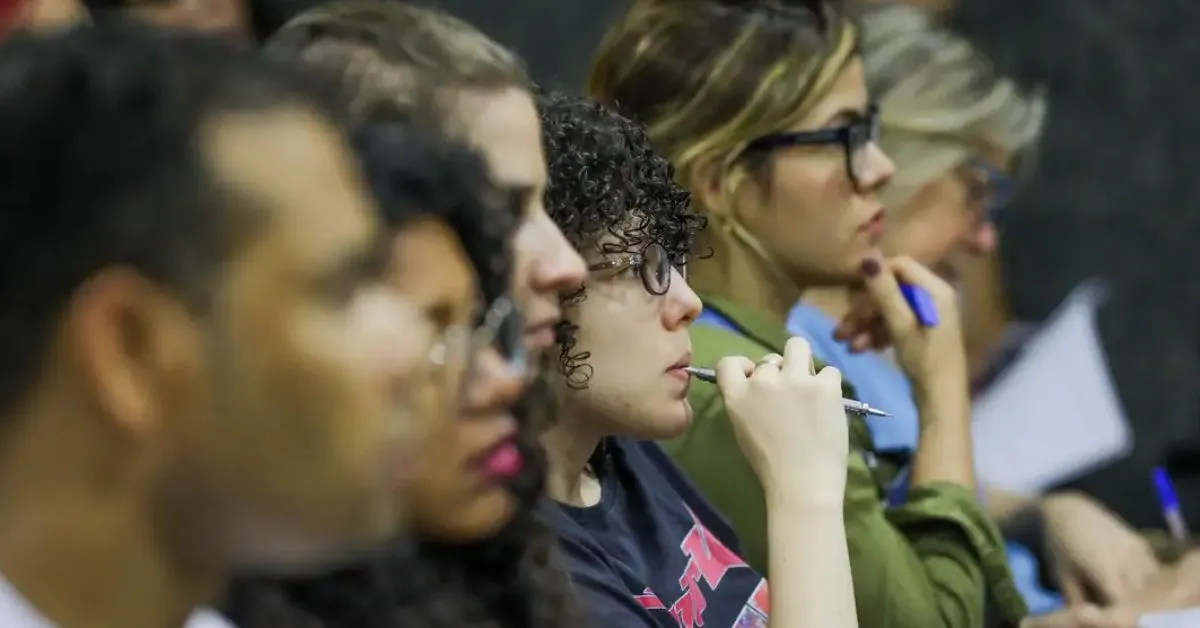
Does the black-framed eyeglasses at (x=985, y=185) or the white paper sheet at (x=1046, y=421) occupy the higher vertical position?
the black-framed eyeglasses at (x=985, y=185)

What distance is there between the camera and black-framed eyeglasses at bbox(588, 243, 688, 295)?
33.9 inches

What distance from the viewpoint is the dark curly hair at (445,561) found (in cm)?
48

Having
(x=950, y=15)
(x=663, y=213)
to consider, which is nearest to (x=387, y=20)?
(x=663, y=213)

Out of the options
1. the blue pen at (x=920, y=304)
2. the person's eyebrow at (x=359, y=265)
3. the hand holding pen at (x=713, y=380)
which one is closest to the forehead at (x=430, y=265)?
the person's eyebrow at (x=359, y=265)

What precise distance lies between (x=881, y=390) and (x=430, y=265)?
102cm

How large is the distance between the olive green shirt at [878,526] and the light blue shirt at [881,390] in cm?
10

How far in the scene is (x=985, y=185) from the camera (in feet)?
5.41

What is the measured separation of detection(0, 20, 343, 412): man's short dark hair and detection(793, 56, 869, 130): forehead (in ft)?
2.77

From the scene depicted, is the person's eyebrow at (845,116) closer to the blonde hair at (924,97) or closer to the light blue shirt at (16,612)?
the blonde hair at (924,97)

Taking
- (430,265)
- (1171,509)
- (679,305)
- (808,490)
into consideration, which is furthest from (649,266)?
(1171,509)

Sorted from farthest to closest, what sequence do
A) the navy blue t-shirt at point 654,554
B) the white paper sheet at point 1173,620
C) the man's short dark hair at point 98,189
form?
the white paper sheet at point 1173,620, the navy blue t-shirt at point 654,554, the man's short dark hair at point 98,189

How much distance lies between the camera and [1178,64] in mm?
2246

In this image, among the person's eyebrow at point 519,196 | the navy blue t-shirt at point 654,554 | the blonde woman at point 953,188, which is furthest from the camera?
the blonde woman at point 953,188

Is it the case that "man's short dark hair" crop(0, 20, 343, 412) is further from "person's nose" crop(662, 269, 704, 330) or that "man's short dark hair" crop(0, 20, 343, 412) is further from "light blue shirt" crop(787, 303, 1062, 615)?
"light blue shirt" crop(787, 303, 1062, 615)
